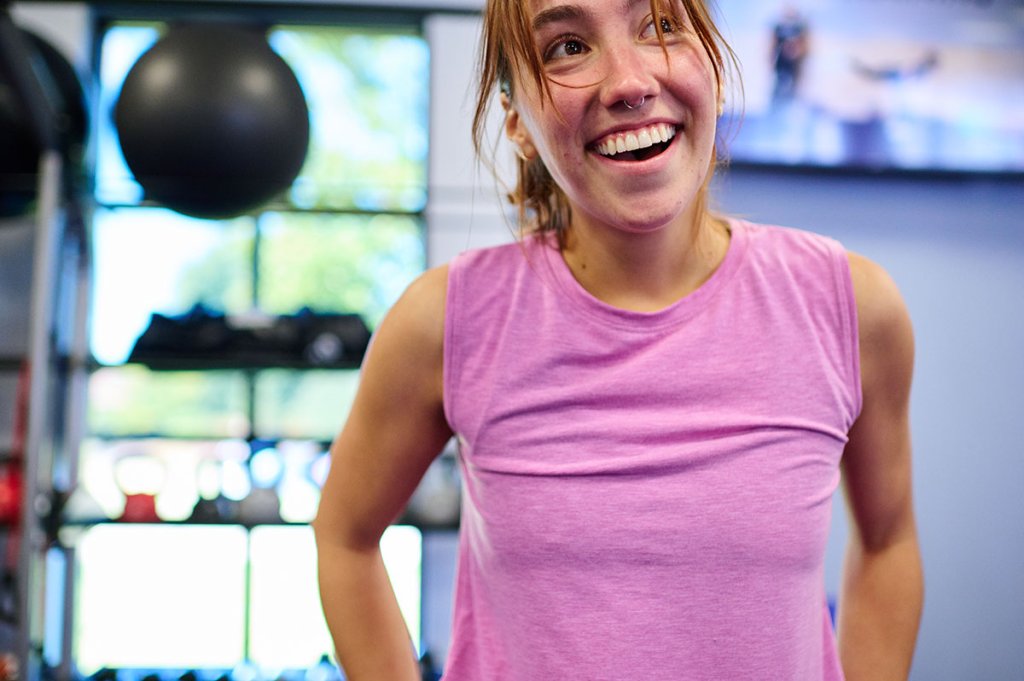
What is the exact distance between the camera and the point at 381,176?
4.12m

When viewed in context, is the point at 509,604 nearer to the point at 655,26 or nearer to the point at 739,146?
the point at 655,26

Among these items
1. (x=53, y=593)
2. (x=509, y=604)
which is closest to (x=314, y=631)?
(x=53, y=593)

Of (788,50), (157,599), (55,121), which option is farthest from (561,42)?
(157,599)

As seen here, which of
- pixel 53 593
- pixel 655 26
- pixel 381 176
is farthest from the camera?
pixel 381 176

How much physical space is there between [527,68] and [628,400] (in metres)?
0.33

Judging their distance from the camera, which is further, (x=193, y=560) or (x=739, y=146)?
(x=193, y=560)

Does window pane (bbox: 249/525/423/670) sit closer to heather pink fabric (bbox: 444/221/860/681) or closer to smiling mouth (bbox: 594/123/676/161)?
heather pink fabric (bbox: 444/221/860/681)

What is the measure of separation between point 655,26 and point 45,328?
2.65 metres

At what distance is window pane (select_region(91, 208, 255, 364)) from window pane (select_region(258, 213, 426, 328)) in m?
0.15

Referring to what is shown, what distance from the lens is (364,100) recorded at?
163 inches

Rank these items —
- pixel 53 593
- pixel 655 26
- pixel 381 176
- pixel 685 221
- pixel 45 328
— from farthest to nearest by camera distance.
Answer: pixel 381 176 < pixel 53 593 < pixel 45 328 < pixel 685 221 < pixel 655 26

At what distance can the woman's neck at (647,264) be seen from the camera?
933mm

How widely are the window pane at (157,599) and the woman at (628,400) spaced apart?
3.10 m

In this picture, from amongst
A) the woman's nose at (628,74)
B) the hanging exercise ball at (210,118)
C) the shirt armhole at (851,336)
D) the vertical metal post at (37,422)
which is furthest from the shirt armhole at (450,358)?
the vertical metal post at (37,422)
